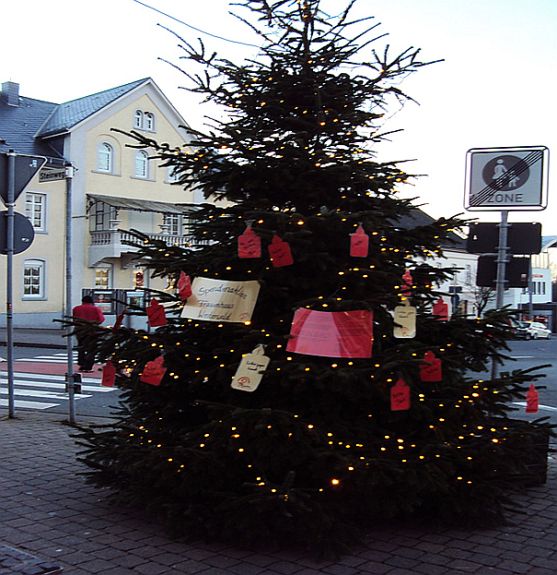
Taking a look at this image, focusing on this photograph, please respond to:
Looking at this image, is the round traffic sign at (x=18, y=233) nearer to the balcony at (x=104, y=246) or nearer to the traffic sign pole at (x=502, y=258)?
the traffic sign pole at (x=502, y=258)

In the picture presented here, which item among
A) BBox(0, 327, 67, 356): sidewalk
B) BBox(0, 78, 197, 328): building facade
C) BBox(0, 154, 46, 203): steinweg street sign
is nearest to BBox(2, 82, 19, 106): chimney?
BBox(0, 78, 197, 328): building facade

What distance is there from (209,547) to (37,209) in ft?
108

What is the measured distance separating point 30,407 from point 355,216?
841cm

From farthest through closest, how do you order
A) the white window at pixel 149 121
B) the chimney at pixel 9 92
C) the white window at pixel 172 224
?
the white window at pixel 149 121, the white window at pixel 172 224, the chimney at pixel 9 92

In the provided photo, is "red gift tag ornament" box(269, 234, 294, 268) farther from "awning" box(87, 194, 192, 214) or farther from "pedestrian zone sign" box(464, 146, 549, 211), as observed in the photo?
"awning" box(87, 194, 192, 214)

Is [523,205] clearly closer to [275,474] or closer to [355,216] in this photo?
[355,216]

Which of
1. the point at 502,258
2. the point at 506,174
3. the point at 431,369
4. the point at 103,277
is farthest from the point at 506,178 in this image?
the point at 103,277

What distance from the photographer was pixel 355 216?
4992 mm

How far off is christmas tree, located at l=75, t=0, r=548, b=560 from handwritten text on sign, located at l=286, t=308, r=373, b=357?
1 cm

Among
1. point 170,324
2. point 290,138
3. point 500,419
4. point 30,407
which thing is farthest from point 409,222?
point 30,407

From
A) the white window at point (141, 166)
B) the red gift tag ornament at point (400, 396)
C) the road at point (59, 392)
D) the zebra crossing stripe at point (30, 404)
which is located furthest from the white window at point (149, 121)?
the red gift tag ornament at point (400, 396)

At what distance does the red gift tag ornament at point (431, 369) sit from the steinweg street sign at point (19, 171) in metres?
6.40

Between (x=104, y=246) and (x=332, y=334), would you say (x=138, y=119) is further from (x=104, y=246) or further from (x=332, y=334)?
(x=332, y=334)

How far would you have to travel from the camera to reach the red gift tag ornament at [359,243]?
499 centimetres
